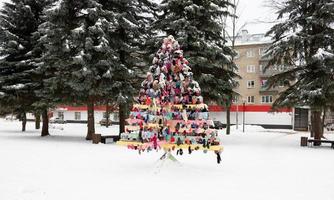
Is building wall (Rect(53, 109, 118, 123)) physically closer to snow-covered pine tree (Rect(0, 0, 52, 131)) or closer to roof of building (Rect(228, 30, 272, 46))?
roof of building (Rect(228, 30, 272, 46))

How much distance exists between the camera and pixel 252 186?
1021cm

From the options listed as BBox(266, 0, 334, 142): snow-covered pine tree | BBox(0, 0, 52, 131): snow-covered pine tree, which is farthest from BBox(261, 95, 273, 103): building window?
BBox(0, 0, 52, 131): snow-covered pine tree

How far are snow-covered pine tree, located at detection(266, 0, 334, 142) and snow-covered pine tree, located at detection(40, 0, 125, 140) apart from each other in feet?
33.8

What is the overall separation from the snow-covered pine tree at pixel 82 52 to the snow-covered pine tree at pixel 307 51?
10289 millimetres

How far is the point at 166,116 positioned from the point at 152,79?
52.4 inches

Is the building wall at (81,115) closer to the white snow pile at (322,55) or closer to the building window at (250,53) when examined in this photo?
the building window at (250,53)

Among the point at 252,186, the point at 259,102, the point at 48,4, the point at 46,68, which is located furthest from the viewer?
the point at 259,102

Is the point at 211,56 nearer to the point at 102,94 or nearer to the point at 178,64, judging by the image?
the point at 102,94

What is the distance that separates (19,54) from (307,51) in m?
20.2

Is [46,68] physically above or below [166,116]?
above

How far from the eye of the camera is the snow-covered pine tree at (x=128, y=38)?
24.0 meters

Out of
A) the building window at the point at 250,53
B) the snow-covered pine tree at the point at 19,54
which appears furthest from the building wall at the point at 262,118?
the snow-covered pine tree at the point at 19,54

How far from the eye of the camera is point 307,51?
81.7 ft

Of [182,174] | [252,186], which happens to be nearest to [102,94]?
[182,174]
